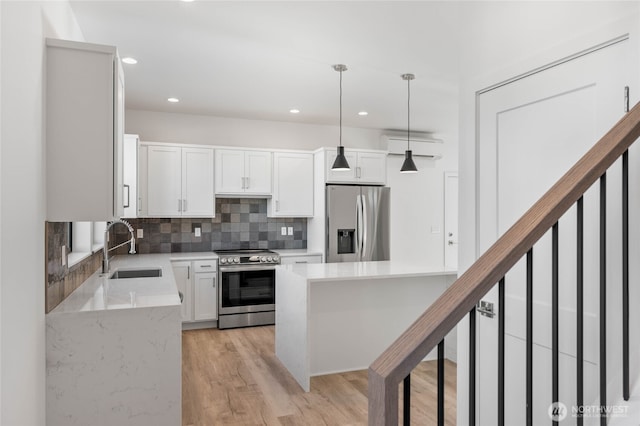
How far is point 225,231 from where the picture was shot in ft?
18.9

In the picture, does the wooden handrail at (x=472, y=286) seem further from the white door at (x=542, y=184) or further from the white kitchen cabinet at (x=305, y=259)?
the white kitchen cabinet at (x=305, y=259)

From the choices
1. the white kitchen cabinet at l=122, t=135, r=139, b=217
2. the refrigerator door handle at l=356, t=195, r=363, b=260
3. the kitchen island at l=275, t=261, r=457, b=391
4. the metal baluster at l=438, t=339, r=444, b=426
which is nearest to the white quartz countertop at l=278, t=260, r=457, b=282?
the kitchen island at l=275, t=261, r=457, b=391

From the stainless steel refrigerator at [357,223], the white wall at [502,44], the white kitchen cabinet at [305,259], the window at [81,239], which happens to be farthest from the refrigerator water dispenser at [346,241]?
the white wall at [502,44]

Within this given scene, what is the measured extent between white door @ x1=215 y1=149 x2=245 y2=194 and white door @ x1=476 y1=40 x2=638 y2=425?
3.59 m

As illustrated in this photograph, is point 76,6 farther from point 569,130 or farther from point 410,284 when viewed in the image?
point 410,284

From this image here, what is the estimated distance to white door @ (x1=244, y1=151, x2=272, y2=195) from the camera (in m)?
5.48

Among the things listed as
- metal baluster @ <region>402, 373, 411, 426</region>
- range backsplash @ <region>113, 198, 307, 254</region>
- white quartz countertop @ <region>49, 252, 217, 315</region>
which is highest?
range backsplash @ <region>113, 198, 307, 254</region>

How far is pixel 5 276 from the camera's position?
59.6 inches

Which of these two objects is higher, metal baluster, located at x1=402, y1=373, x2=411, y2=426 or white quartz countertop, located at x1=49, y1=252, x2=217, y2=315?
metal baluster, located at x1=402, y1=373, x2=411, y2=426

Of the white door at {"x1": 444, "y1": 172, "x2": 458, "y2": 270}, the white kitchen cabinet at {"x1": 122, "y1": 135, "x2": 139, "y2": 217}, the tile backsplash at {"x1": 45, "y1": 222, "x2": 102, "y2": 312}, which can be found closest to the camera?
the tile backsplash at {"x1": 45, "y1": 222, "x2": 102, "y2": 312}

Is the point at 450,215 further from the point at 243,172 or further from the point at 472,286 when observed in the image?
the point at 472,286

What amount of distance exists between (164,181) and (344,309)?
8.92ft

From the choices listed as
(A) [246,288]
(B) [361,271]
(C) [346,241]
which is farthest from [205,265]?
(B) [361,271]

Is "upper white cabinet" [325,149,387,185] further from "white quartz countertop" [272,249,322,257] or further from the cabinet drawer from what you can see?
the cabinet drawer
